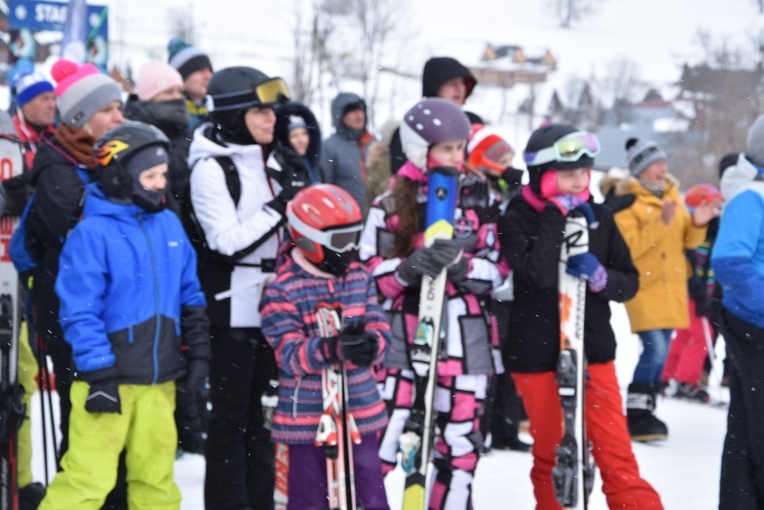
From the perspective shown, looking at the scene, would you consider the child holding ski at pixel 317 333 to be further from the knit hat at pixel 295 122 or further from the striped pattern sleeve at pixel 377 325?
the knit hat at pixel 295 122

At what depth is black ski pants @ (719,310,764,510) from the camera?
422cm

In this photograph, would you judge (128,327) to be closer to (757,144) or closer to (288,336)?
(288,336)

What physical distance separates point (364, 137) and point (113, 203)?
481cm

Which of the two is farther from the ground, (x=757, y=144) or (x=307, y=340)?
(x=757, y=144)

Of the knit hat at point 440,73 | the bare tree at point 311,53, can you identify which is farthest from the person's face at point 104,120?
the bare tree at point 311,53

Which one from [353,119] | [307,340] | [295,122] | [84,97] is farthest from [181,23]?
[307,340]

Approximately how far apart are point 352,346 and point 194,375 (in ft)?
2.20

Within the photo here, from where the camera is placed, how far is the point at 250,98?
455 centimetres

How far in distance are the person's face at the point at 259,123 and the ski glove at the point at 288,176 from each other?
131mm

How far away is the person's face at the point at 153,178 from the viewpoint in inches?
153

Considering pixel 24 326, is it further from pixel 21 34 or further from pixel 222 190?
pixel 21 34

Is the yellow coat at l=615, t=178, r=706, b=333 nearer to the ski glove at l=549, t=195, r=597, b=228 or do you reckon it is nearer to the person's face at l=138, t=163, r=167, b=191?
the ski glove at l=549, t=195, r=597, b=228

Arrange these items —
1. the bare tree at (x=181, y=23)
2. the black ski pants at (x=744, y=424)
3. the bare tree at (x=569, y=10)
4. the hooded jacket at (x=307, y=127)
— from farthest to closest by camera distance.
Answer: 1. the bare tree at (x=569, y=10)
2. the bare tree at (x=181, y=23)
3. the hooded jacket at (x=307, y=127)
4. the black ski pants at (x=744, y=424)

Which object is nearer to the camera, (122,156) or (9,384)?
(122,156)
